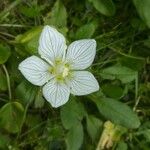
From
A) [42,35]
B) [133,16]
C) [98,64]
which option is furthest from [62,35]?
[133,16]

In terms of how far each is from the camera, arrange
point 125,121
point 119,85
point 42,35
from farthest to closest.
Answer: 1. point 119,85
2. point 125,121
3. point 42,35

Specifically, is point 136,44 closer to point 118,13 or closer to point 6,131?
point 118,13

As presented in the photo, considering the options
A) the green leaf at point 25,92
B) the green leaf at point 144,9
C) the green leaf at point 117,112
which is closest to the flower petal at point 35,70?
the green leaf at point 25,92

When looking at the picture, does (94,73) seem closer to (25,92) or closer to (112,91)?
(112,91)

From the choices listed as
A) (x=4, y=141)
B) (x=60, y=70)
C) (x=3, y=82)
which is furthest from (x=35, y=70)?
(x=4, y=141)

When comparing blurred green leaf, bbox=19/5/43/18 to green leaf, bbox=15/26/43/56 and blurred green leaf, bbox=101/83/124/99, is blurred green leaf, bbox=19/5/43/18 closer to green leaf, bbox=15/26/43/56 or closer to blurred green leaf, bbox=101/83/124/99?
green leaf, bbox=15/26/43/56

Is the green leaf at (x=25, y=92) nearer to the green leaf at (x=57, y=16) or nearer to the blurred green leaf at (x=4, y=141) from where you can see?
the blurred green leaf at (x=4, y=141)
